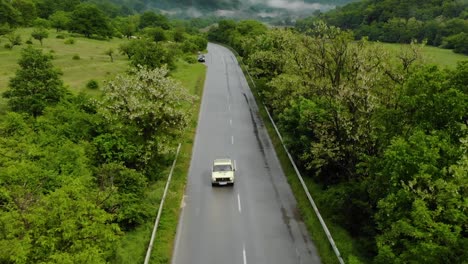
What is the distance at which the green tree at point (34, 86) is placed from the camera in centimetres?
3656

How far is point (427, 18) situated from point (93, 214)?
184661mm

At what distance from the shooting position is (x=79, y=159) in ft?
85.6

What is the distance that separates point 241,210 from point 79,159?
12.2 metres

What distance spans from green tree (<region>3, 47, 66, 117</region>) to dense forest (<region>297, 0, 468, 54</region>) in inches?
3757

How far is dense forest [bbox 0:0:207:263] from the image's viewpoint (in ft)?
53.7

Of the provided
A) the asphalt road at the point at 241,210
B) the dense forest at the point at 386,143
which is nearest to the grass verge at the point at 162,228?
the asphalt road at the point at 241,210

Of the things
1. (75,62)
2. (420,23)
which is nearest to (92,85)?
(75,62)

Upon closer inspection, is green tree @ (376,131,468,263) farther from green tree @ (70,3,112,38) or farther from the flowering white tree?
green tree @ (70,3,112,38)

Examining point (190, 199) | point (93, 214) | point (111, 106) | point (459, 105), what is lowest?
point (190, 199)

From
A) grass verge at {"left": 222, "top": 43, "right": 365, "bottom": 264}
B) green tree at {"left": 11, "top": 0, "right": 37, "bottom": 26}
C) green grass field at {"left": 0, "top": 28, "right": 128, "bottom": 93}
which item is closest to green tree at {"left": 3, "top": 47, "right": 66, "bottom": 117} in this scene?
green grass field at {"left": 0, "top": 28, "right": 128, "bottom": 93}

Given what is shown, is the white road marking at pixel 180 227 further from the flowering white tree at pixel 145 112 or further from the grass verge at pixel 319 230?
the grass verge at pixel 319 230

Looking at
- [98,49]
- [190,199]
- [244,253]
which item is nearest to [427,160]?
[244,253]

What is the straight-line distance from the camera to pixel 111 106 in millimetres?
31453

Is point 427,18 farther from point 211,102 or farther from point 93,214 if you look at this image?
point 93,214
